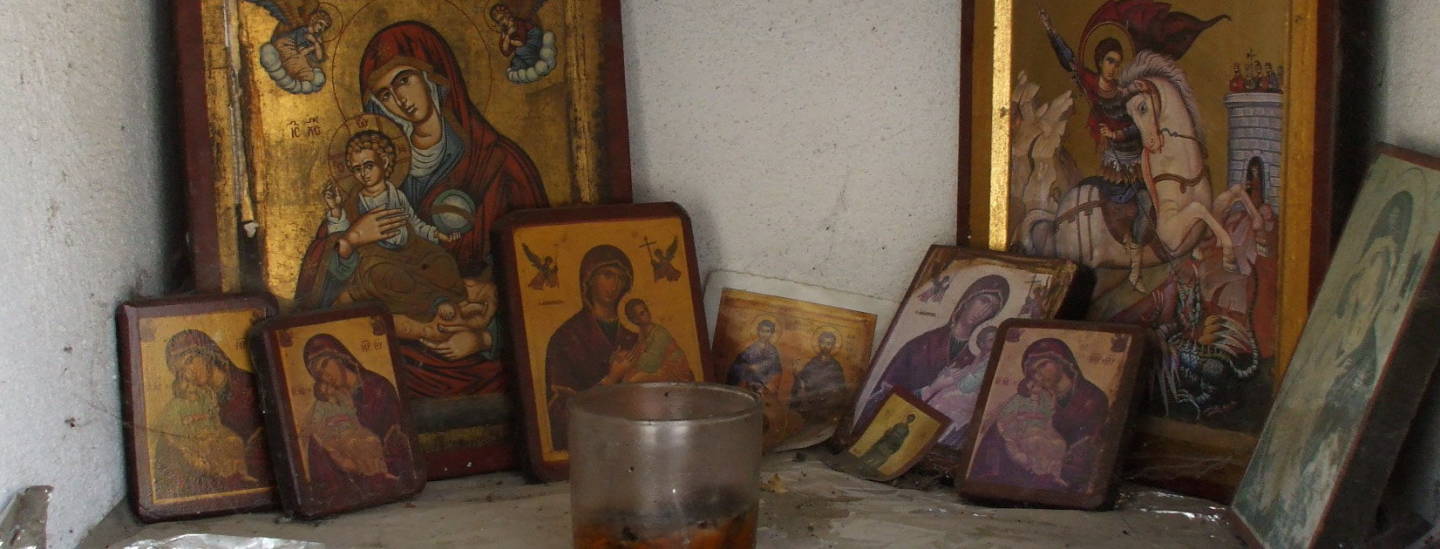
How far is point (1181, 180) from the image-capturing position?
1951mm

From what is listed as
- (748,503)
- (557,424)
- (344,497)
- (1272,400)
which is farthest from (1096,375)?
(344,497)

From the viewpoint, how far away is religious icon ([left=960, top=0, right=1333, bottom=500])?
179cm

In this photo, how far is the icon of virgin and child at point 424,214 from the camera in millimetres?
2145

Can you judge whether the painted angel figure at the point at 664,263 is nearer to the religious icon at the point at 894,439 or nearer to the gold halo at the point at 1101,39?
the religious icon at the point at 894,439

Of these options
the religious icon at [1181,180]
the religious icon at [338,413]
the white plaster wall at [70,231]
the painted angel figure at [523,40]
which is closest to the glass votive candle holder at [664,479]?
the religious icon at [338,413]

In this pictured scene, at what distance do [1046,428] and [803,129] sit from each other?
76 cm

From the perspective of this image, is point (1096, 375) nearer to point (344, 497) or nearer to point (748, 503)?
point (748, 503)

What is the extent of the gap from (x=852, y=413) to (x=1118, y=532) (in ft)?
1.96

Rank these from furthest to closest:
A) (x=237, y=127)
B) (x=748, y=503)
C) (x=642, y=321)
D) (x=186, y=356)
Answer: (x=642, y=321) → (x=237, y=127) → (x=186, y=356) → (x=748, y=503)

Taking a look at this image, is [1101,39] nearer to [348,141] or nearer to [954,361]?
[954,361]

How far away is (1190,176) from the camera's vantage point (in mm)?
1938

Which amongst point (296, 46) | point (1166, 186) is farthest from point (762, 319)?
point (296, 46)

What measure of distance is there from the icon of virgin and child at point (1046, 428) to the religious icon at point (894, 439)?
0.54 feet

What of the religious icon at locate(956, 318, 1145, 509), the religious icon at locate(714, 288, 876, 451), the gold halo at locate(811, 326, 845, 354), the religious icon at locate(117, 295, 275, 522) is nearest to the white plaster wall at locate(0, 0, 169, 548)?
the religious icon at locate(117, 295, 275, 522)
